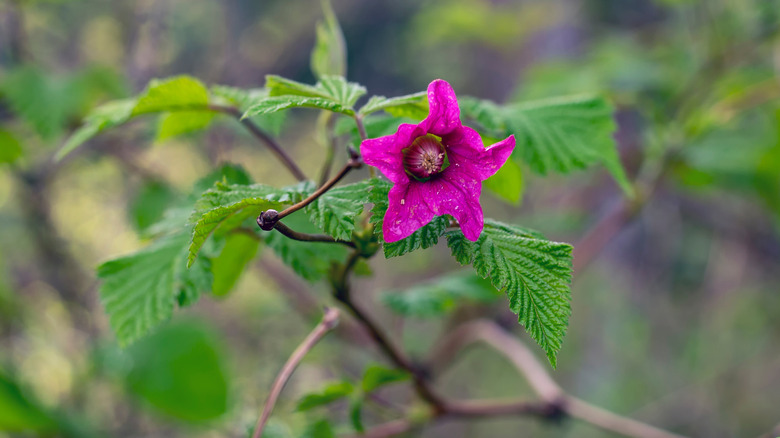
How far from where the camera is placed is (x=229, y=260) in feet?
3.08

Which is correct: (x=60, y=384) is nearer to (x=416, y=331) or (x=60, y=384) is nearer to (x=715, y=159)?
(x=416, y=331)

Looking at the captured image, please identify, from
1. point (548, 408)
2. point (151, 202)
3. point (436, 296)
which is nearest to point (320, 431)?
point (436, 296)

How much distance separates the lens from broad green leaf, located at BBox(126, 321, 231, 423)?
6.05ft

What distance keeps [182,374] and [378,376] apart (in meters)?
1.18

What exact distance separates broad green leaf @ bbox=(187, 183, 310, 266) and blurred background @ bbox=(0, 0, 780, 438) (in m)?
0.55

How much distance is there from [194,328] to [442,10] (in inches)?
79.4

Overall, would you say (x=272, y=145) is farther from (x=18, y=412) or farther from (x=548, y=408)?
(x=18, y=412)

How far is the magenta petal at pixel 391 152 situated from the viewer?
0.61 meters

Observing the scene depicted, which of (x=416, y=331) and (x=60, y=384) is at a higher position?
(x=60, y=384)

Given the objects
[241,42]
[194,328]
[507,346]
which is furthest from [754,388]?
[241,42]

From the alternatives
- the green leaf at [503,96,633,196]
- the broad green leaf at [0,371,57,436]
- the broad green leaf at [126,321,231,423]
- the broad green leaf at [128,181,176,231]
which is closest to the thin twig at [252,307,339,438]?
the green leaf at [503,96,633,196]

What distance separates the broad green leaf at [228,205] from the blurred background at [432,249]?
0.55 metres

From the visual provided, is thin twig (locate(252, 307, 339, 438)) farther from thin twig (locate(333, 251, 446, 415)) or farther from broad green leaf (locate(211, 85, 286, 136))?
broad green leaf (locate(211, 85, 286, 136))

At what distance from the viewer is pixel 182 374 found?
6.38 feet
